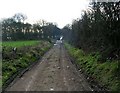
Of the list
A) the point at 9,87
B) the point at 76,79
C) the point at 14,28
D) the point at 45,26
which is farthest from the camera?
the point at 45,26

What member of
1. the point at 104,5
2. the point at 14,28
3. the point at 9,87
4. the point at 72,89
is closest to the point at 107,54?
the point at 104,5

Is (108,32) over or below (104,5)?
below

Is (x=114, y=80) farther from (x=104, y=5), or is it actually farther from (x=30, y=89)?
(x=104, y=5)

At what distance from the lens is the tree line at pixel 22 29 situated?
110350 millimetres

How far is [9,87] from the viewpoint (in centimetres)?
1848

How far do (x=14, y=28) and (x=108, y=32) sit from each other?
96710 millimetres

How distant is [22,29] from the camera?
12162 cm

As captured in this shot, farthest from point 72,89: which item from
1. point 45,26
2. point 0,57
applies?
point 45,26

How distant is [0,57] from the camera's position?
97.2ft

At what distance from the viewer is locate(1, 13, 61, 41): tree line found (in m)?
110

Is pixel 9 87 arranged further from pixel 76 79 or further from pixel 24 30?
pixel 24 30

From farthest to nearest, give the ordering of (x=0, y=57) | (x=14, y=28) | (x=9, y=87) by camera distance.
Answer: (x=14, y=28)
(x=0, y=57)
(x=9, y=87)

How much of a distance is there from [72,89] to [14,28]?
102655 millimetres

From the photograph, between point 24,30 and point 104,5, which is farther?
point 24,30
